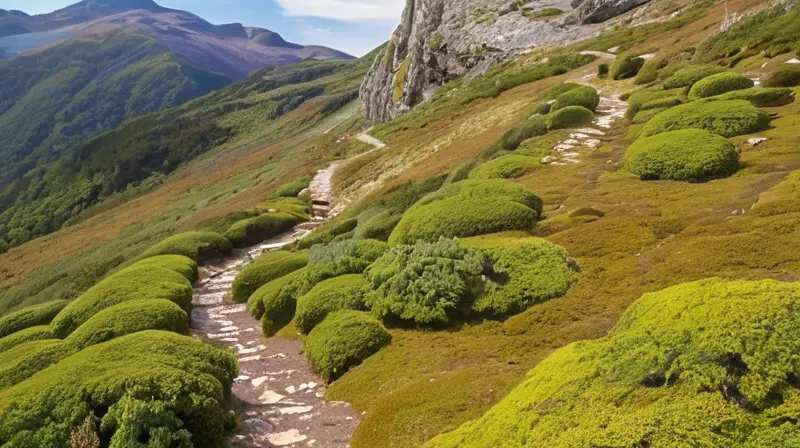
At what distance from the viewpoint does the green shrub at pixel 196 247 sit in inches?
974

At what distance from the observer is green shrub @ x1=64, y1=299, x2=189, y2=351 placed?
1187 centimetres

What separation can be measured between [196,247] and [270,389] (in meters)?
16.5

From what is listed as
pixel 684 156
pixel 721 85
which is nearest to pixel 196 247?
pixel 684 156

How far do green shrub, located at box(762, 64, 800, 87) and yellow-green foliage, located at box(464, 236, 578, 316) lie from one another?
1650 cm

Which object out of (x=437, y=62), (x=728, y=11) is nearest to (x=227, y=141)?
(x=437, y=62)

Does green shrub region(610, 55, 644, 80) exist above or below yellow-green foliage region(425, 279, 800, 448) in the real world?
above

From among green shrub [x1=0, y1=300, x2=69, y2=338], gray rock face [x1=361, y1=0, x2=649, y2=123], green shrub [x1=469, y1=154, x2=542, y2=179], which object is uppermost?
gray rock face [x1=361, y1=0, x2=649, y2=123]

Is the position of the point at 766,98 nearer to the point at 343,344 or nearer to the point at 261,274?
the point at 343,344

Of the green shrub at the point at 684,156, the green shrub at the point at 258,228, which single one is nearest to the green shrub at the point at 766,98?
the green shrub at the point at 684,156

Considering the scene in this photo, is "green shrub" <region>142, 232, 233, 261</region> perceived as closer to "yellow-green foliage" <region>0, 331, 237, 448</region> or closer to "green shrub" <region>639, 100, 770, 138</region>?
"yellow-green foliage" <region>0, 331, 237, 448</region>

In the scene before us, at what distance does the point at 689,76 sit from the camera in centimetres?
2545

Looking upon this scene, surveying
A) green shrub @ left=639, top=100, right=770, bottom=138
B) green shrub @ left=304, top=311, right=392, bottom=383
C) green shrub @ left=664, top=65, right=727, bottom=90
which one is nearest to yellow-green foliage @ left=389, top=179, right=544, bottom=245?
green shrub @ left=304, top=311, right=392, bottom=383

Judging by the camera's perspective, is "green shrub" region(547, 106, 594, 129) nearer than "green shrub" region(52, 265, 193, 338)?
No

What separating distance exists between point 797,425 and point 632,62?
36.0 meters
